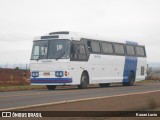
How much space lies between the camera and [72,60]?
27031mm

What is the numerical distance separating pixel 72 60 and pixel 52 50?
1.23 meters

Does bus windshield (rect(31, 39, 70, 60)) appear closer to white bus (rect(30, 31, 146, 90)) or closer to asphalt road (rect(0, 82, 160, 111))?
white bus (rect(30, 31, 146, 90))

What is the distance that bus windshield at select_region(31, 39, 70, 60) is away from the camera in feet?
88.0

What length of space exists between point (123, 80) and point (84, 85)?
6.50 meters

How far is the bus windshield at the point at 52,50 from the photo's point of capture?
26.8 meters

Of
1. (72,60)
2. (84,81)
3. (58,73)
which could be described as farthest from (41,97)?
(84,81)

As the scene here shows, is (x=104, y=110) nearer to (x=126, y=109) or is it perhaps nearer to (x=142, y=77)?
(x=126, y=109)

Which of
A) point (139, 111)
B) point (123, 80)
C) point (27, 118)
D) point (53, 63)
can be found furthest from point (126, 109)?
point (123, 80)

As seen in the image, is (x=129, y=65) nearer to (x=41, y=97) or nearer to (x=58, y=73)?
(x=58, y=73)

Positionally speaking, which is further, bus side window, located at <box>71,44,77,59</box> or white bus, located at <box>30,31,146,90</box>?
bus side window, located at <box>71,44,77,59</box>

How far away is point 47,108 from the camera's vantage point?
1371 centimetres

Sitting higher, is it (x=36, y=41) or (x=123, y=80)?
(x=36, y=41)

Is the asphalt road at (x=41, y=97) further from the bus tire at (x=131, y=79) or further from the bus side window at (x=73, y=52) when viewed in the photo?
the bus tire at (x=131, y=79)

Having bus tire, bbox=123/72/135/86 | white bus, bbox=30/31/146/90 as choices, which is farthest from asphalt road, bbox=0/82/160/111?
bus tire, bbox=123/72/135/86
